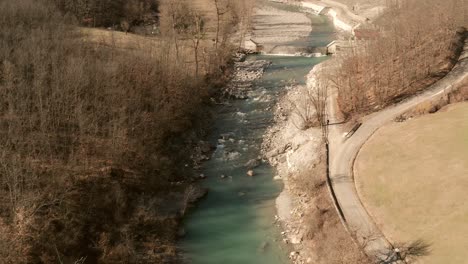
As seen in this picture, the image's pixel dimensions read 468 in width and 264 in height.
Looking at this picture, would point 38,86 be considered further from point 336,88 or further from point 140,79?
point 336,88

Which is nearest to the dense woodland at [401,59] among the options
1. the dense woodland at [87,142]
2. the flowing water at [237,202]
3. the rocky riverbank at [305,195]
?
the rocky riverbank at [305,195]

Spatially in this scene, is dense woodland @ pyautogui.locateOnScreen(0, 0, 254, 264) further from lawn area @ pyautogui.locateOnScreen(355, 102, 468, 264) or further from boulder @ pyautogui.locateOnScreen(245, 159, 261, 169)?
lawn area @ pyautogui.locateOnScreen(355, 102, 468, 264)

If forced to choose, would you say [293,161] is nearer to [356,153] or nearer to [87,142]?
[356,153]

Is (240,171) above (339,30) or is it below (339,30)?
below

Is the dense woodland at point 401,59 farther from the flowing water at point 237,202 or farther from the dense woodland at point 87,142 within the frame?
the dense woodland at point 87,142

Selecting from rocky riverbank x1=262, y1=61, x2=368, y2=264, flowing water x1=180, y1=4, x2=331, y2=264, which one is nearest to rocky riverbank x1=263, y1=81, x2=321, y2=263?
rocky riverbank x1=262, y1=61, x2=368, y2=264

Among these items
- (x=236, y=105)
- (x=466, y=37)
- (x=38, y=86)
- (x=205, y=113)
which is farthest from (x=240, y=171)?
(x=466, y=37)

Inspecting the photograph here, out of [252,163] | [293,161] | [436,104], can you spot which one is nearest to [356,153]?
[293,161]
